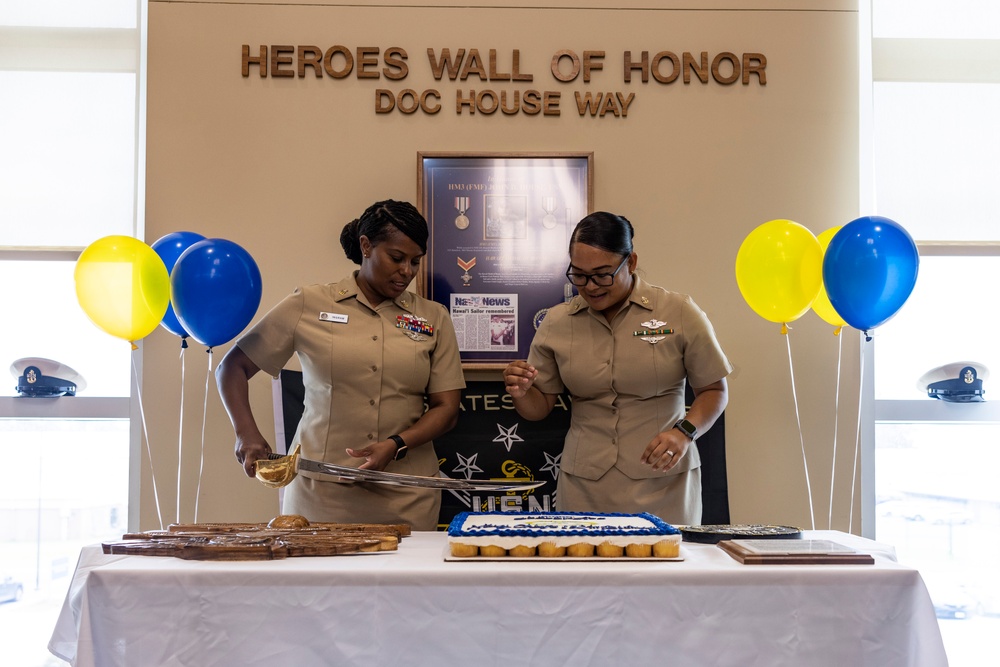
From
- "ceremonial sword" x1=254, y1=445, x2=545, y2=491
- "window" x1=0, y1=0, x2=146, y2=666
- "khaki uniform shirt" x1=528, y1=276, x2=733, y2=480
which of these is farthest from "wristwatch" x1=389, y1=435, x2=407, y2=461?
"window" x1=0, y1=0, x2=146, y2=666

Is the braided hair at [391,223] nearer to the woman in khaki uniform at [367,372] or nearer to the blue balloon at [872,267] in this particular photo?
the woman in khaki uniform at [367,372]

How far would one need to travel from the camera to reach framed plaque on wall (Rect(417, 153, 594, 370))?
3.22 metres

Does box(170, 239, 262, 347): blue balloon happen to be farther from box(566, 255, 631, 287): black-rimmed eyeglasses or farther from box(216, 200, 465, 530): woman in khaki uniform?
box(566, 255, 631, 287): black-rimmed eyeglasses

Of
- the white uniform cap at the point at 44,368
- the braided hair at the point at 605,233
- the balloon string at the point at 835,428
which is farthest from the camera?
the white uniform cap at the point at 44,368

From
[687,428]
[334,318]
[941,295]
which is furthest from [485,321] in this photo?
[941,295]

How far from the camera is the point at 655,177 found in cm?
328

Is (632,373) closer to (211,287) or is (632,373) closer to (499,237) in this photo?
(499,237)

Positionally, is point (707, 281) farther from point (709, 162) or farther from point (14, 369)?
point (14, 369)

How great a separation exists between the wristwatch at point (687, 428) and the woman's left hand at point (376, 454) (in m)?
0.83

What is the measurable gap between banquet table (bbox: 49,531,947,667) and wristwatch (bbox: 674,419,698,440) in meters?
0.73

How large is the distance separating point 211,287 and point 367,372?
1.74 feet

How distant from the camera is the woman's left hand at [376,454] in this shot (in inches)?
92.7

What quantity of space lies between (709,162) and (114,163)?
2416 millimetres

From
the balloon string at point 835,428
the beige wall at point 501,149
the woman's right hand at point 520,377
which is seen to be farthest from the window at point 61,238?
the balloon string at point 835,428
